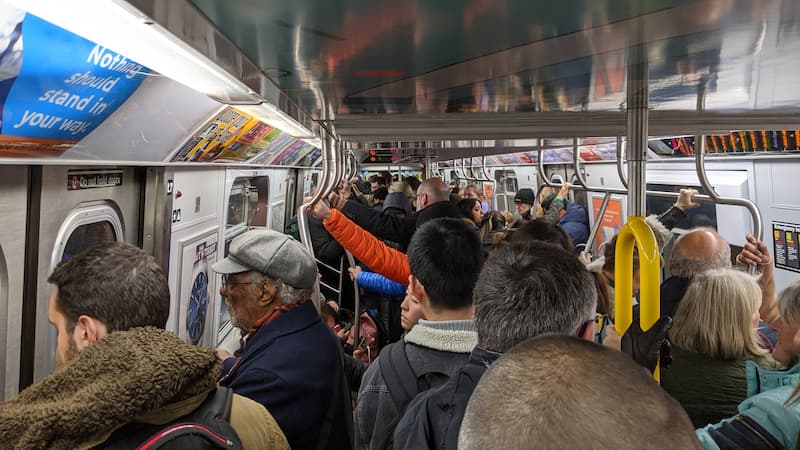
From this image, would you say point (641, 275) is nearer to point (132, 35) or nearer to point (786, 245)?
point (132, 35)

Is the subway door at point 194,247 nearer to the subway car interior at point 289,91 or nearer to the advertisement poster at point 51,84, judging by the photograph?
the subway car interior at point 289,91

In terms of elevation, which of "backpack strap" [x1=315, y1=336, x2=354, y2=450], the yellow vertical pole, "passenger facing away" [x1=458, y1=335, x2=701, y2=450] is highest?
the yellow vertical pole

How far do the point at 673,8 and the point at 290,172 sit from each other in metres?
7.78

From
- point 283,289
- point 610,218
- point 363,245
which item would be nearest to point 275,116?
point 283,289

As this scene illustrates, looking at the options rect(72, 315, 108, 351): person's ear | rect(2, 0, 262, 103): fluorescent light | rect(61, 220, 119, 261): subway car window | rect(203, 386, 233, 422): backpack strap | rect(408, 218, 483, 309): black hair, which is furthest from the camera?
rect(61, 220, 119, 261): subway car window

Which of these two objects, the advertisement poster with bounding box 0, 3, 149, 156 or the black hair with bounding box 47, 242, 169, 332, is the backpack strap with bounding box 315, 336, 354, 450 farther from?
the advertisement poster with bounding box 0, 3, 149, 156

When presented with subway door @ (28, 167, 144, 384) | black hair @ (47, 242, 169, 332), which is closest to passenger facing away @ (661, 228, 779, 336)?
black hair @ (47, 242, 169, 332)

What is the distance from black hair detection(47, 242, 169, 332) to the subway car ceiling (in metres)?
0.45

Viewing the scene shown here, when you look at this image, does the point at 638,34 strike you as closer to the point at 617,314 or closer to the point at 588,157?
the point at 617,314

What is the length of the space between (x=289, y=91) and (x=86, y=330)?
0.93 meters

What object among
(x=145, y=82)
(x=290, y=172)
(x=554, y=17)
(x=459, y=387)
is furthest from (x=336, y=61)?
(x=290, y=172)

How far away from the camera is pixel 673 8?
0.98 meters

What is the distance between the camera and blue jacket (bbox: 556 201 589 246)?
672 centimetres

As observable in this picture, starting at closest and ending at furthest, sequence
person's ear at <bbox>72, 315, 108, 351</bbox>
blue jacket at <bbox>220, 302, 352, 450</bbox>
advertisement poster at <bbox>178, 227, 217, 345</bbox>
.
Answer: person's ear at <bbox>72, 315, 108, 351</bbox>, blue jacket at <bbox>220, 302, 352, 450</bbox>, advertisement poster at <bbox>178, 227, 217, 345</bbox>
